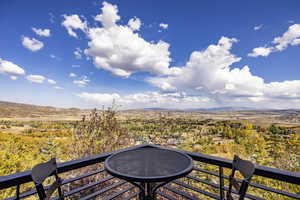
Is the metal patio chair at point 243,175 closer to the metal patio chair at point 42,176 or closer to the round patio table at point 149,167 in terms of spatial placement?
the round patio table at point 149,167

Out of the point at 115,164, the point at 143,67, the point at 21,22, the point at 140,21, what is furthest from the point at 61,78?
the point at 115,164

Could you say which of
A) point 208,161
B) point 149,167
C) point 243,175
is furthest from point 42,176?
point 208,161

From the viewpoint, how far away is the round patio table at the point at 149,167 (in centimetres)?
120

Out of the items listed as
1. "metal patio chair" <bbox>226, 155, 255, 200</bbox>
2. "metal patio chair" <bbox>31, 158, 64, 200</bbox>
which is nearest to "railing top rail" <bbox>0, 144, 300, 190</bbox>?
"metal patio chair" <bbox>31, 158, 64, 200</bbox>

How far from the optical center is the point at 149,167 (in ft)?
4.77

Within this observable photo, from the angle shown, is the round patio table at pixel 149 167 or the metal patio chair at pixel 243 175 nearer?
the metal patio chair at pixel 243 175

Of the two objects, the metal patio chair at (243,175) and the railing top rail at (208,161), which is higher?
the metal patio chair at (243,175)

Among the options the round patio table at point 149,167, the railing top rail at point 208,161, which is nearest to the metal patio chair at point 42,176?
the railing top rail at point 208,161

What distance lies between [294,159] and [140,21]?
319 inches

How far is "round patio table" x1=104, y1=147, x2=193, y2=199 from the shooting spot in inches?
47.1

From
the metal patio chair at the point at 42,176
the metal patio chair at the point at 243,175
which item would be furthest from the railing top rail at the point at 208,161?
the metal patio chair at the point at 243,175

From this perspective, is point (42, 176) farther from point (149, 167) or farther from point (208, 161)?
point (208, 161)

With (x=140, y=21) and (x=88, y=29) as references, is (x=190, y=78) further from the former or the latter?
(x=88, y=29)

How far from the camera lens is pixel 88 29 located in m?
8.35
